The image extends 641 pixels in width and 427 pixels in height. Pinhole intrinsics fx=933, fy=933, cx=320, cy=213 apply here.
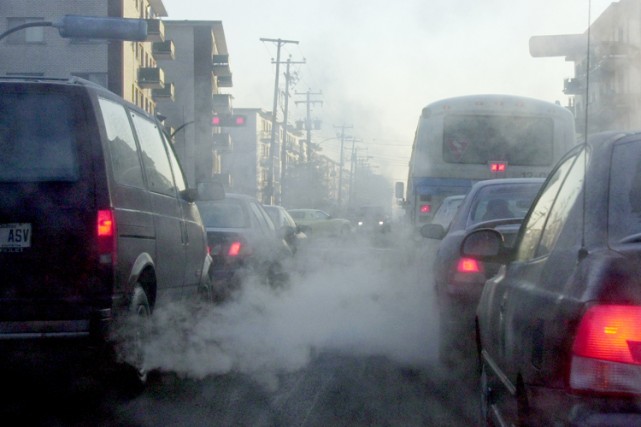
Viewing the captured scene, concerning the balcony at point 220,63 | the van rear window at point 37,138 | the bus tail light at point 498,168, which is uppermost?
the balcony at point 220,63

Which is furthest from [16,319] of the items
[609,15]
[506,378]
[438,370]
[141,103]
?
[141,103]

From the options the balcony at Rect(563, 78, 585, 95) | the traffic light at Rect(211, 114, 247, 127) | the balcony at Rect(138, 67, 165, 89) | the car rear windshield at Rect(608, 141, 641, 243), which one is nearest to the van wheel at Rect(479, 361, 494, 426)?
the car rear windshield at Rect(608, 141, 641, 243)

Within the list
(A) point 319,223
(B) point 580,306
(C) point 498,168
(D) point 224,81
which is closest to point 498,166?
(C) point 498,168

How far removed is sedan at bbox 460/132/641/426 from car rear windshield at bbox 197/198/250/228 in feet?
23.4

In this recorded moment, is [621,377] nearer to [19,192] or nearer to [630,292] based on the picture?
[630,292]

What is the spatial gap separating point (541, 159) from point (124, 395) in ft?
43.1

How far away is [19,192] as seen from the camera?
5.30m

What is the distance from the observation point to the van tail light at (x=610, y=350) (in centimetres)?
255

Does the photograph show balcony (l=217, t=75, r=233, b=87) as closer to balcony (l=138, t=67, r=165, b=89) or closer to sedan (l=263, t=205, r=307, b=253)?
balcony (l=138, t=67, r=165, b=89)

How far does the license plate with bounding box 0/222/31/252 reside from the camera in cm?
524

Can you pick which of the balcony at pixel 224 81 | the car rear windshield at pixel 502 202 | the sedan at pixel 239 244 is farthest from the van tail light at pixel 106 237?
the balcony at pixel 224 81

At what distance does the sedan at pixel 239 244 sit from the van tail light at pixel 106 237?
4818 mm

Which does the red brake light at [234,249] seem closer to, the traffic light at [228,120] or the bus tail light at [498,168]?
the bus tail light at [498,168]

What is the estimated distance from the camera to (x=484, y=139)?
1820cm
